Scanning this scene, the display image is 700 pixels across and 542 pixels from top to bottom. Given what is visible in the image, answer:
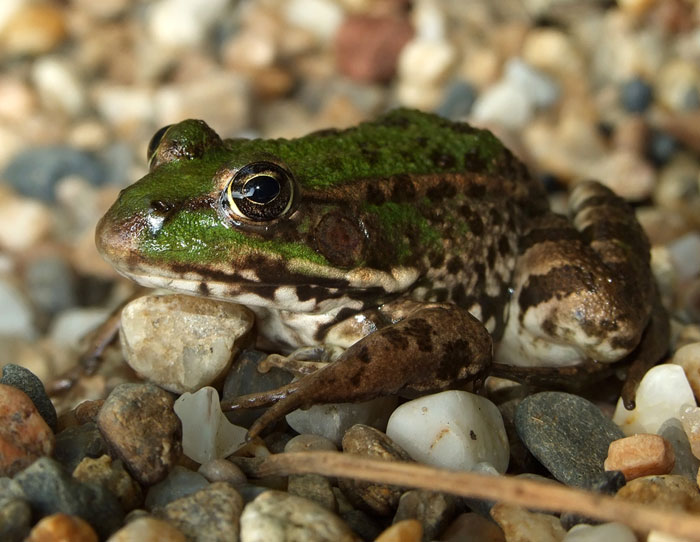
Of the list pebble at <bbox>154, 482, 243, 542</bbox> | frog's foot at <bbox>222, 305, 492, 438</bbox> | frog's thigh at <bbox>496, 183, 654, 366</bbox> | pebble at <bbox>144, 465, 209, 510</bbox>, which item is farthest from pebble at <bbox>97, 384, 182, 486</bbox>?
frog's thigh at <bbox>496, 183, 654, 366</bbox>

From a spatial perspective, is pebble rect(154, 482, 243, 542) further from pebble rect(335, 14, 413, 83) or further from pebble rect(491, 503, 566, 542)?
pebble rect(335, 14, 413, 83)

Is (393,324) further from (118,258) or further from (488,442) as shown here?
(118,258)

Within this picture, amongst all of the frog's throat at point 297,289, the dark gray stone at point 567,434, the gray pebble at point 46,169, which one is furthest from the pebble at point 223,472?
the gray pebble at point 46,169

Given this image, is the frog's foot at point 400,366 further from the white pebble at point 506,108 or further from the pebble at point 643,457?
the white pebble at point 506,108

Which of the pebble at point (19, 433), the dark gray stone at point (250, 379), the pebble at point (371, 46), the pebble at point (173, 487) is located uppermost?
the pebble at point (371, 46)

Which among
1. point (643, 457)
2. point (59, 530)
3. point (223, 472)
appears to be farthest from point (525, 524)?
point (59, 530)

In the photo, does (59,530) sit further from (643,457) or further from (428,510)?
(643,457)
